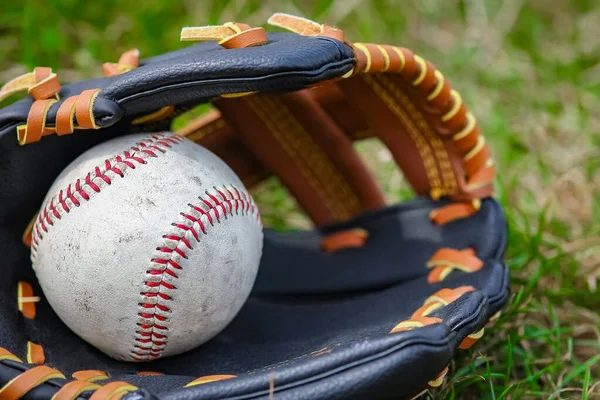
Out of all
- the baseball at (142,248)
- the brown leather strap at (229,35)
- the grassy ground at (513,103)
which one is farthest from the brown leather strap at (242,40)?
the grassy ground at (513,103)

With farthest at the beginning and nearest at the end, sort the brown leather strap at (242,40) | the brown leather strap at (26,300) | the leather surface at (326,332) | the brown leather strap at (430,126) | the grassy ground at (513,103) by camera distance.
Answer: the grassy ground at (513,103), the brown leather strap at (430,126), the brown leather strap at (26,300), the brown leather strap at (242,40), the leather surface at (326,332)

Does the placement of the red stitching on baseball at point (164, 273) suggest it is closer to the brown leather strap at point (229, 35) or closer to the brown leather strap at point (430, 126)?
the brown leather strap at point (229, 35)

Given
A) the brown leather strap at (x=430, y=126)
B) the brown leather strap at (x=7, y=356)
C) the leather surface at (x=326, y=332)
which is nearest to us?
the leather surface at (x=326, y=332)

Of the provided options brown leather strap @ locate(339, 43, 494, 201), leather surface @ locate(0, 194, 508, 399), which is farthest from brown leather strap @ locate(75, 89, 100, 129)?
brown leather strap @ locate(339, 43, 494, 201)

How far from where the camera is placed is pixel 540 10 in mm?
3668

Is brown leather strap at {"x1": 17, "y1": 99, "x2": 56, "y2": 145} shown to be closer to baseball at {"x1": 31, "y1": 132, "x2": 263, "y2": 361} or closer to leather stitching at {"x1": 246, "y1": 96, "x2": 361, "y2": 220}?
baseball at {"x1": 31, "y1": 132, "x2": 263, "y2": 361}

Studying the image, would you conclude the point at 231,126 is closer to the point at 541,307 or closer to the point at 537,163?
the point at 541,307

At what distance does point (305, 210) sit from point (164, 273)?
0.86 m

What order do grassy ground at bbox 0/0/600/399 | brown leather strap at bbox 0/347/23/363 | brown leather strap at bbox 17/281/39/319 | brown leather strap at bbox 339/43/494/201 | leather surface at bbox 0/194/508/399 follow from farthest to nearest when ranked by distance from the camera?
grassy ground at bbox 0/0/600/399 < brown leather strap at bbox 339/43/494/201 < brown leather strap at bbox 17/281/39/319 < brown leather strap at bbox 0/347/23/363 < leather surface at bbox 0/194/508/399

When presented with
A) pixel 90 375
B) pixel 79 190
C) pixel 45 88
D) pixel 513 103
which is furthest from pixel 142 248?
pixel 513 103

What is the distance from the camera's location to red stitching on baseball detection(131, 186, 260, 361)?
1.36 m

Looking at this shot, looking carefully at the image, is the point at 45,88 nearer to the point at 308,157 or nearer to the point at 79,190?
the point at 79,190

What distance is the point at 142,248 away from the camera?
1356mm

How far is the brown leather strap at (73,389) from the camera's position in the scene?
1.24 metres
